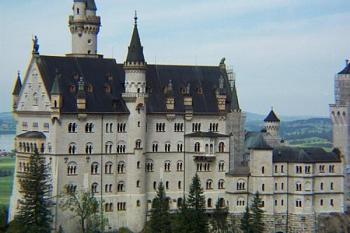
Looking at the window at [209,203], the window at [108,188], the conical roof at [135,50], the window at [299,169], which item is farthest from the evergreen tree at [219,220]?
the conical roof at [135,50]

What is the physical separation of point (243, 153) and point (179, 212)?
1751 cm

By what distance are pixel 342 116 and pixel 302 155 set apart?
20.9 metres

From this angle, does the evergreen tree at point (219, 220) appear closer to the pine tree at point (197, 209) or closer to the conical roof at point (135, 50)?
the pine tree at point (197, 209)

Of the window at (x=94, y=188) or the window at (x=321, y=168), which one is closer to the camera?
the window at (x=94, y=188)

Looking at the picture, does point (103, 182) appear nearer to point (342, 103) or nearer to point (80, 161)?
point (80, 161)

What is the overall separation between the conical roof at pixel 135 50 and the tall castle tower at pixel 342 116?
3766cm

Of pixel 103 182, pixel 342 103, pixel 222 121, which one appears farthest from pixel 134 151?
pixel 342 103

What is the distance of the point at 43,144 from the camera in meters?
111

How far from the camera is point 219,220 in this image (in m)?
119

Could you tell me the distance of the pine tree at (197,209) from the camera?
108 m

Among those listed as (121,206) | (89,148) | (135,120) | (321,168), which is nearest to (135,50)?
(135,120)

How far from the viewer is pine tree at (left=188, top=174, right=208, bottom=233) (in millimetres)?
108375

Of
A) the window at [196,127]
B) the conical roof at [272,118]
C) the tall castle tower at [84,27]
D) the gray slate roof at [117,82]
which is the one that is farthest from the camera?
the conical roof at [272,118]

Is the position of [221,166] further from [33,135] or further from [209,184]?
[33,135]
